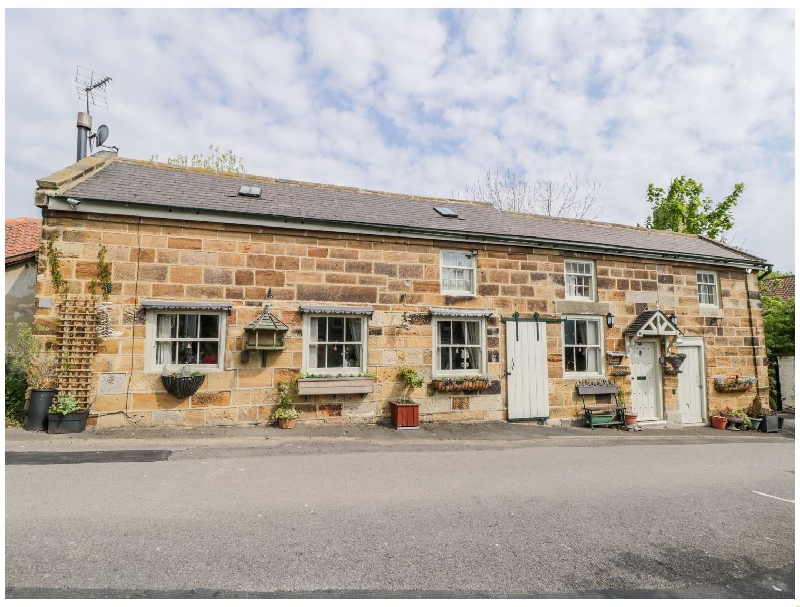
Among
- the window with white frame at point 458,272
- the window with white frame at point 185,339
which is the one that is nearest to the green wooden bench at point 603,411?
the window with white frame at point 458,272

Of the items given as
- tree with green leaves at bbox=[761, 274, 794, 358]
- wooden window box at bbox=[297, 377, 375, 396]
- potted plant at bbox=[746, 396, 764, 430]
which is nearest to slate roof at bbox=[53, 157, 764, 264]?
wooden window box at bbox=[297, 377, 375, 396]

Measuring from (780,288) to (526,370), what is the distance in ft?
65.6

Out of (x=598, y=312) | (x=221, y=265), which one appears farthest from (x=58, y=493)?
(x=598, y=312)

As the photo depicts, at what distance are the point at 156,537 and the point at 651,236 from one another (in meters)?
15.9

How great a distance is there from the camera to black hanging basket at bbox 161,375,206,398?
29.0ft

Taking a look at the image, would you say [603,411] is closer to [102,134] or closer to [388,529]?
[388,529]

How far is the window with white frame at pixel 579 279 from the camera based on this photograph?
12.4 meters

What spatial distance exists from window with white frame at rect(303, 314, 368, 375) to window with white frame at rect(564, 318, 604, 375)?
542 centimetres

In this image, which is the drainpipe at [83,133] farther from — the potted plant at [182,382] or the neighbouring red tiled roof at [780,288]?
the neighbouring red tiled roof at [780,288]

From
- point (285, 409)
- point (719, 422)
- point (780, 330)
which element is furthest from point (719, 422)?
point (285, 409)

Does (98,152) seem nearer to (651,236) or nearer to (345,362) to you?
(345,362)

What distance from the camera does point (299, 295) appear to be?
10047 millimetres

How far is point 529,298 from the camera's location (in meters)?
11.8

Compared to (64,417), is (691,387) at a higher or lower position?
higher
